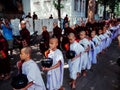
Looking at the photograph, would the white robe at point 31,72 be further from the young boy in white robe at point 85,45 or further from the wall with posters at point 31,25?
the wall with posters at point 31,25

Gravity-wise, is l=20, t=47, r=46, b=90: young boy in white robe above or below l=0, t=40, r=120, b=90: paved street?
above

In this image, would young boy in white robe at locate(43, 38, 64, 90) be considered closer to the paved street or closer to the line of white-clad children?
the line of white-clad children

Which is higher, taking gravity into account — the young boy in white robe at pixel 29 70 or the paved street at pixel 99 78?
the young boy in white robe at pixel 29 70

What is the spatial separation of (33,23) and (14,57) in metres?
7.04

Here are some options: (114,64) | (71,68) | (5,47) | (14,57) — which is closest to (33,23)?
(14,57)

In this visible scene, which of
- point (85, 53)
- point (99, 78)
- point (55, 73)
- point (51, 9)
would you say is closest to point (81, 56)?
point (85, 53)

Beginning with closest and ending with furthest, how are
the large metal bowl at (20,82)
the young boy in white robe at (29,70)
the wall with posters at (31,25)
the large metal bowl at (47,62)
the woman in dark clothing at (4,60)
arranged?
1. the large metal bowl at (20,82)
2. the young boy in white robe at (29,70)
3. the large metal bowl at (47,62)
4. the woman in dark clothing at (4,60)
5. the wall with posters at (31,25)

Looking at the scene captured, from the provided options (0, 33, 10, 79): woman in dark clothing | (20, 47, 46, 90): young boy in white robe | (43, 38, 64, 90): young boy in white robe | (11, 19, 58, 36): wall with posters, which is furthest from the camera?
(11, 19, 58, 36): wall with posters

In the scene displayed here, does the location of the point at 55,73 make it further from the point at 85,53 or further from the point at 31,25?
the point at 31,25

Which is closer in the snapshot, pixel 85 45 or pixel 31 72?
pixel 31 72

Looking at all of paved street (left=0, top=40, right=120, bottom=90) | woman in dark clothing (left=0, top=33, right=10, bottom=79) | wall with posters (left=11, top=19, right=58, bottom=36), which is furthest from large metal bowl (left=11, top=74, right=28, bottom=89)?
wall with posters (left=11, top=19, right=58, bottom=36)

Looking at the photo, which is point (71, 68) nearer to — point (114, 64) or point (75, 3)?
point (114, 64)

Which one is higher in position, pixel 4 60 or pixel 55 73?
pixel 55 73

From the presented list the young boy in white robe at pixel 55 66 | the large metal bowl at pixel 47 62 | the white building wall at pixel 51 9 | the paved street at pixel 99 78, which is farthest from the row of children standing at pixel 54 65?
the white building wall at pixel 51 9
